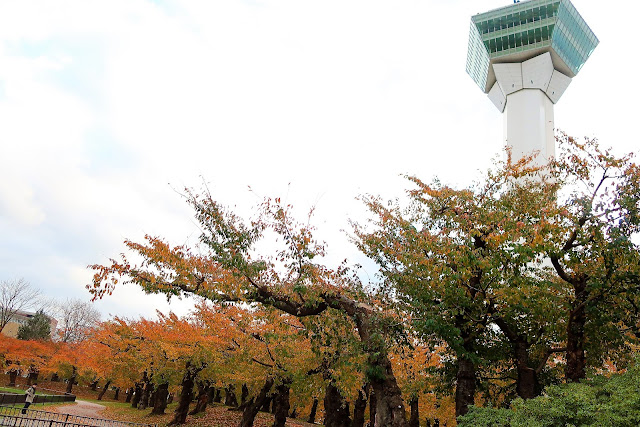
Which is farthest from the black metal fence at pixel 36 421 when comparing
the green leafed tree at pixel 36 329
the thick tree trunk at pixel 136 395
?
the green leafed tree at pixel 36 329

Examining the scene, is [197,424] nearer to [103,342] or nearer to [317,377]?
[317,377]

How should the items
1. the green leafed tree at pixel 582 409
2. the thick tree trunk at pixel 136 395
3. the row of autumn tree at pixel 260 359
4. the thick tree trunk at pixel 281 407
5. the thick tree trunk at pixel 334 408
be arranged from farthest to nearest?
the thick tree trunk at pixel 136 395 < the thick tree trunk at pixel 334 408 < the thick tree trunk at pixel 281 407 < the row of autumn tree at pixel 260 359 < the green leafed tree at pixel 582 409

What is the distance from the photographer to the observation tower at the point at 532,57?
219 feet

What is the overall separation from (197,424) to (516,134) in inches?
2571

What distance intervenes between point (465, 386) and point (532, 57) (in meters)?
72.3

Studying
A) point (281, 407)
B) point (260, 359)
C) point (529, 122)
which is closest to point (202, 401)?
point (281, 407)

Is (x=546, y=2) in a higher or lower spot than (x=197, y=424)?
higher

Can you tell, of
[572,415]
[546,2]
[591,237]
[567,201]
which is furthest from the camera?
[546,2]

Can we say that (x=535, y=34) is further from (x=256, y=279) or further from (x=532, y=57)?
(x=256, y=279)

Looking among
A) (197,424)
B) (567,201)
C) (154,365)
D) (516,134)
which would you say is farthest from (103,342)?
(516,134)

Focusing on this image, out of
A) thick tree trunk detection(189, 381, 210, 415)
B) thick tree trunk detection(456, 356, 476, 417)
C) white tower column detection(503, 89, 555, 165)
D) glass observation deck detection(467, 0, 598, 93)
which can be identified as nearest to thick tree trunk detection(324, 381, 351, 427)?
thick tree trunk detection(456, 356, 476, 417)

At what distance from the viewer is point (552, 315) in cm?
1271

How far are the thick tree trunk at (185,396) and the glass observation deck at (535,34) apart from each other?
2695 inches

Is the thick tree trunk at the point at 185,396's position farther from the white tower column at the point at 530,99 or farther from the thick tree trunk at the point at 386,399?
the white tower column at the point at 530,99
